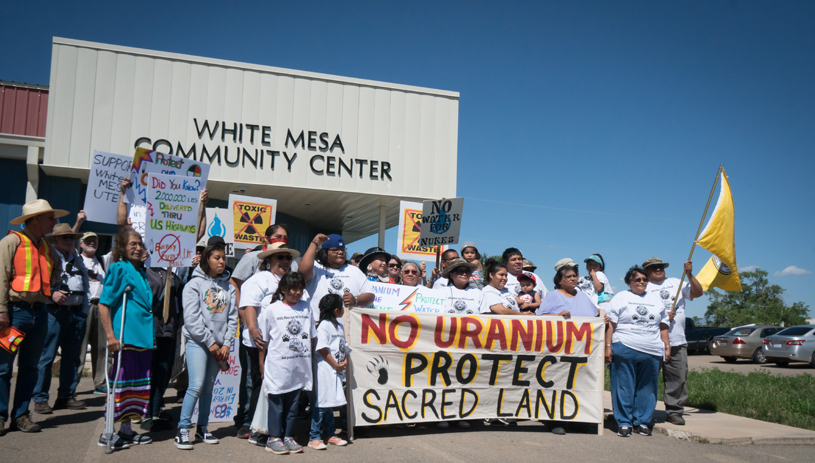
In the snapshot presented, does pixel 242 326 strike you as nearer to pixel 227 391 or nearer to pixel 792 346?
pixel 227 391

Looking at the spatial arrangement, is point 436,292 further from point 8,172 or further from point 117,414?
point 8,172

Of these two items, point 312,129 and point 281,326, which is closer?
point 281,326

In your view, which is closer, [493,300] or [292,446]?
[292,446]

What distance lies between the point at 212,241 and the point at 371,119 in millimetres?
10936

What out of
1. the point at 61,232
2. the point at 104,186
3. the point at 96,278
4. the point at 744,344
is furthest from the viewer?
the point at 744,344

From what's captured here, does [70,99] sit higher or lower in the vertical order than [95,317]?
higher

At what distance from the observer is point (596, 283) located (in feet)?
30.5

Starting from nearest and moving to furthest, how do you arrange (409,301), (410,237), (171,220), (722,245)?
→ (171,220)
(409,301)
(722,245)
(410,237)

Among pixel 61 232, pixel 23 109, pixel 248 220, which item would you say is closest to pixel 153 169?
pixel 61 232

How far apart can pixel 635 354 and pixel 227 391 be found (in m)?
4.42

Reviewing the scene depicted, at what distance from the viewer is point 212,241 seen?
590cm

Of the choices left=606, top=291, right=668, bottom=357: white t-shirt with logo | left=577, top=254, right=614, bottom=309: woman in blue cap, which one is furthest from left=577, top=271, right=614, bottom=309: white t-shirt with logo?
left=606, top=291, right=668, bottom=357: white t-shirt with logo

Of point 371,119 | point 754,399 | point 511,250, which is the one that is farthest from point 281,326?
point 371,119

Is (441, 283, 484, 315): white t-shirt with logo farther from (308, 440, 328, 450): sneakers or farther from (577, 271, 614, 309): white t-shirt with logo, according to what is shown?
(577, 271, 614, 309): white t-shirt with logo
